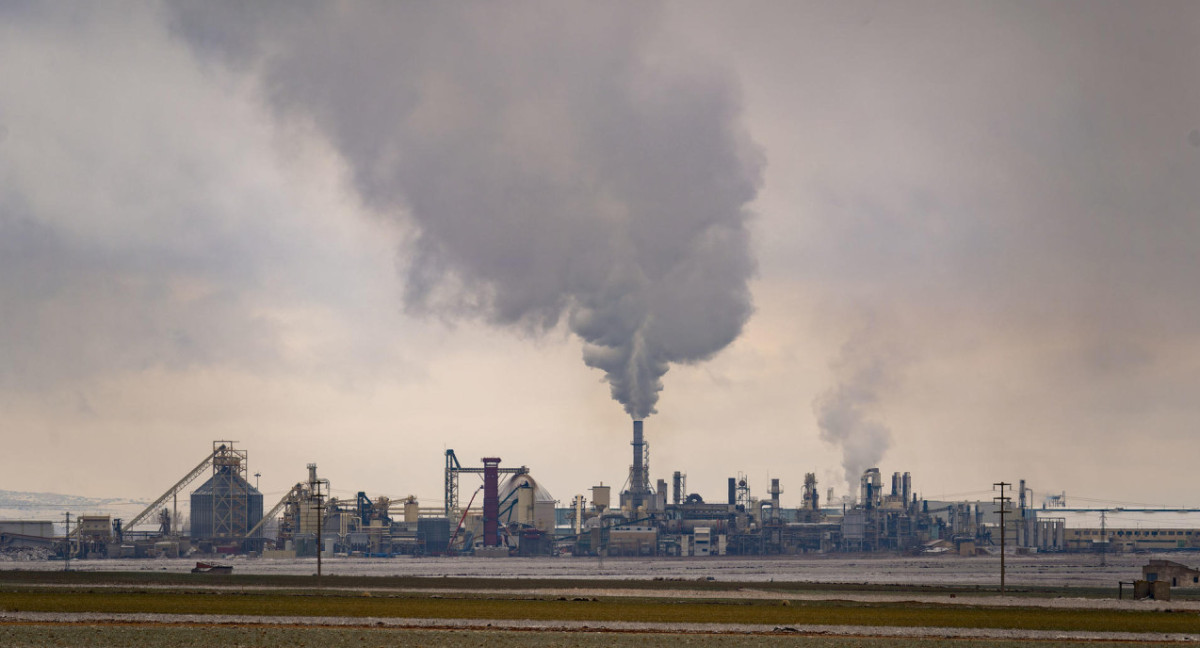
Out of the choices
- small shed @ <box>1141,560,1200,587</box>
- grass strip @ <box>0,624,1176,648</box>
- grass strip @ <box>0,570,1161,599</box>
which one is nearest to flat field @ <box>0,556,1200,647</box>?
grass strip @ <box>0,624,1176,648</box>

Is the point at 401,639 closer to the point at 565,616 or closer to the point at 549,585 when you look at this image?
the point at 565,616

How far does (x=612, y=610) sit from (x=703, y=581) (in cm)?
5983

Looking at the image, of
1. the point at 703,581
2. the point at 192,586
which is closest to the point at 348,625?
the point at 192,586

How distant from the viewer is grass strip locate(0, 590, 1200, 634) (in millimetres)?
66688

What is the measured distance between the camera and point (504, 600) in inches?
3420

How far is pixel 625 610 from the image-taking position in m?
75.6

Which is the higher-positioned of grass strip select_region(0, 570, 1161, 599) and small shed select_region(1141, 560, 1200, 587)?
small shed select_region(1141, 560, 1200, 587)

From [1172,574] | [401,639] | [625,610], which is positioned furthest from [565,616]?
[1172,574]

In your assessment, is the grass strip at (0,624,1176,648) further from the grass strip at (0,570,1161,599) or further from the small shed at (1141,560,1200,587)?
the small shed at (1141,560,1200,587)

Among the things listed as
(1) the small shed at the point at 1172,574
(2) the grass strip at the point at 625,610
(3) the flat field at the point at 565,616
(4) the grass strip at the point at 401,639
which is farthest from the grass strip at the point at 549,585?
(4) the grass strip at the point at 401,639

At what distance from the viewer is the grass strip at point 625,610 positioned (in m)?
66.7

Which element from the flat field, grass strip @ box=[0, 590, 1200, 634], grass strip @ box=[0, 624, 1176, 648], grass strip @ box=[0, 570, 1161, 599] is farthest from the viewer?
grass strip @ box=[0, 570, 1161, 599]

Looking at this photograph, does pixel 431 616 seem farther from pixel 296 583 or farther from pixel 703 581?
pixel 703 581

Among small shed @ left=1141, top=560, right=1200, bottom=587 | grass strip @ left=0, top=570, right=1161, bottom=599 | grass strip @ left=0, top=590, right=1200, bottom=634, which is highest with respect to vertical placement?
grass strip @ left=0, top=590, right=1200, bottom=634
